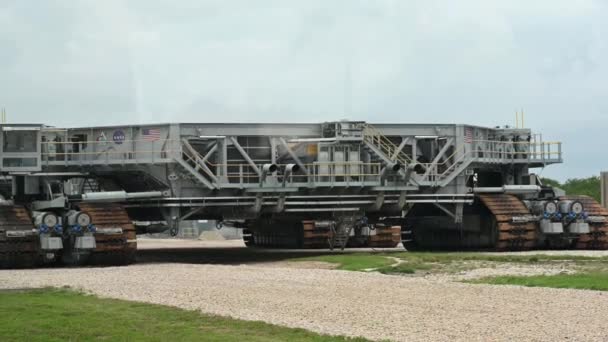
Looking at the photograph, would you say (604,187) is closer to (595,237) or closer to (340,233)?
(595,237)

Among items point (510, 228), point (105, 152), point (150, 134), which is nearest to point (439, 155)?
point (510, 228)

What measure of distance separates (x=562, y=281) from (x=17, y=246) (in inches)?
849

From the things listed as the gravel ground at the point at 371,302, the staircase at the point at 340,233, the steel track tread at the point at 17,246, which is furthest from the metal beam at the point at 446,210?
the steel track tread at the point at 17,246

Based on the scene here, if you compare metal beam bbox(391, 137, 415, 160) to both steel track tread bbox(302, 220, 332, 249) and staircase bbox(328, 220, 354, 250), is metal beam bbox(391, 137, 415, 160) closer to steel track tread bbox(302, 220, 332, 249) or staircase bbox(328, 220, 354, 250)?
staircase bbox(328, 220, 354, 250)

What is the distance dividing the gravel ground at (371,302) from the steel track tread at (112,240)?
7288 mm

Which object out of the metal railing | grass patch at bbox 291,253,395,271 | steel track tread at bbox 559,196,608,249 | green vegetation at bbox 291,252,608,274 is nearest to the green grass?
green vegetation at bbox 291,252,608,274

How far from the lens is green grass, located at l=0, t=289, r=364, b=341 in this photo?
53.8 ft

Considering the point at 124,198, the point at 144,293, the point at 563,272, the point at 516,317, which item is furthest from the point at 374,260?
the point at 516,317

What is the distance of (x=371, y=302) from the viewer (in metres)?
22.3

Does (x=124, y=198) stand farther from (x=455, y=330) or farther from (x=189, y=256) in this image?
(x=455, y=330)

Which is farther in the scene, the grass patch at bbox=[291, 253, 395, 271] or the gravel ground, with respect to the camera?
the grass patch at bbox=[291, 253, 395, 271]

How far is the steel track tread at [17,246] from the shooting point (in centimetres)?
3853

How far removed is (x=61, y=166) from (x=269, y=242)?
1751cm

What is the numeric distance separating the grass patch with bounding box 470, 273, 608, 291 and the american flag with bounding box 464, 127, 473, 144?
2028cm
